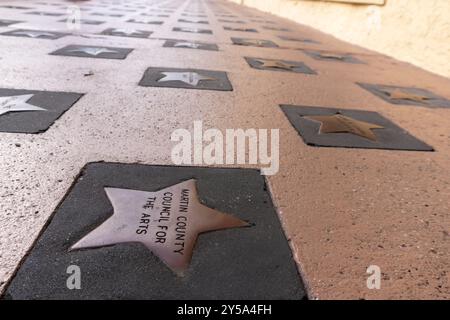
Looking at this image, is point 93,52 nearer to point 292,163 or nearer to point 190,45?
point 190,45

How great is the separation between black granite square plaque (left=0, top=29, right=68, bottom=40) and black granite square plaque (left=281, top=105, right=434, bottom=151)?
96.4 inches

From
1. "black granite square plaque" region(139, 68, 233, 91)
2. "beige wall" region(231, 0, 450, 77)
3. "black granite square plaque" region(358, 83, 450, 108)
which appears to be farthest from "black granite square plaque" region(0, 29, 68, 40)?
"beige wall" region(231, 0, 450, 77)

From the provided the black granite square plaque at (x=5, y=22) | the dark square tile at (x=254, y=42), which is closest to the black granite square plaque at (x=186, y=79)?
the dark square tile at (x=254, y=42)

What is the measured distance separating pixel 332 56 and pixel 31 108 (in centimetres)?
298

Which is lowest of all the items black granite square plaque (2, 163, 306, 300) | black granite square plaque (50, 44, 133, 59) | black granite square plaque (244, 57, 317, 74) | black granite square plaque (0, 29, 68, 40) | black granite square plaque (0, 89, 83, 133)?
black granite square plaque (2, 163, 306, 300)

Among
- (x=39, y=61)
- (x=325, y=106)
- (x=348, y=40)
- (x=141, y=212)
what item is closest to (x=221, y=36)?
(x=348, y=40)

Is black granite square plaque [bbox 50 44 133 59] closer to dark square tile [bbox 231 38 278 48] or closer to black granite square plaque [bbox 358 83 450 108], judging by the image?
dark square tile [bbox 231 38 278 48]

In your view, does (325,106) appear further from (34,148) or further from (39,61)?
(39,61)

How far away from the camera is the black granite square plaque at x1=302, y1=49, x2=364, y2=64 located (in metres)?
3.54

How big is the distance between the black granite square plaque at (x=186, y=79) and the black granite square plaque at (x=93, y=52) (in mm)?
Result: 509

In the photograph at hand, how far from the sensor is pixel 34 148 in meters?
1.24

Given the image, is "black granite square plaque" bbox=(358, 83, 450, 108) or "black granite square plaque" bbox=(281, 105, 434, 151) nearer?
"black granite square plaque" bbox=(281, 105, 434, 151)

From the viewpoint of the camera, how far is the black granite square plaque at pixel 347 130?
1.54 metres

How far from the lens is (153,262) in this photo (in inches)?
31.0
